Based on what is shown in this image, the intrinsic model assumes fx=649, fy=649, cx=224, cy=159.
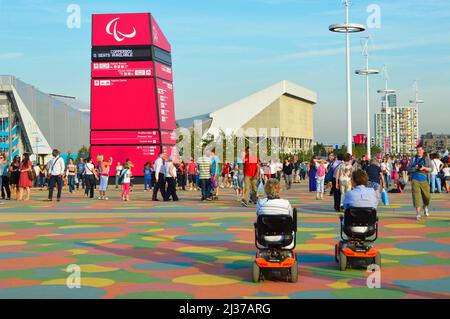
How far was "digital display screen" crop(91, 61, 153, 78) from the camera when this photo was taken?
3822 cm

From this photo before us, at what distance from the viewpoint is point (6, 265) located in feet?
29.2

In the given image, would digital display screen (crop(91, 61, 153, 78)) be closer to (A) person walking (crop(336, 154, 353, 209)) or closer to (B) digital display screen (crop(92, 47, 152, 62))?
(B) digital display screen (crop(92, 47, 152, 62))

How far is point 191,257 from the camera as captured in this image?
9.52 m

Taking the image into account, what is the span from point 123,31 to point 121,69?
227cm

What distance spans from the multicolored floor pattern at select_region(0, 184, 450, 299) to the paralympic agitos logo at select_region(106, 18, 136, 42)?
2339 cm

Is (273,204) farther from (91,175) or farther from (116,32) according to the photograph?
(116,32)

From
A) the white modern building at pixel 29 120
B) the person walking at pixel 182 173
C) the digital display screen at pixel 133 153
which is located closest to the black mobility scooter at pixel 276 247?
the person walking at pixel 182 173

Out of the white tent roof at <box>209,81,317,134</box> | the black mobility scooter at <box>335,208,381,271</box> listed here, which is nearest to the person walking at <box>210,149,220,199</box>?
the black mobility scooter at <box>335,208,381,271</box>

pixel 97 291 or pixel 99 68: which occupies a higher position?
pixel 99 68

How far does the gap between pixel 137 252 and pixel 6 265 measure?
198cm

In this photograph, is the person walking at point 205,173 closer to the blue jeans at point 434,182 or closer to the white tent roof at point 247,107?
the blue jeans at point 434,182

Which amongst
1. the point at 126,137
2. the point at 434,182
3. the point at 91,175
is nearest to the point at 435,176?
the point at 434,182
